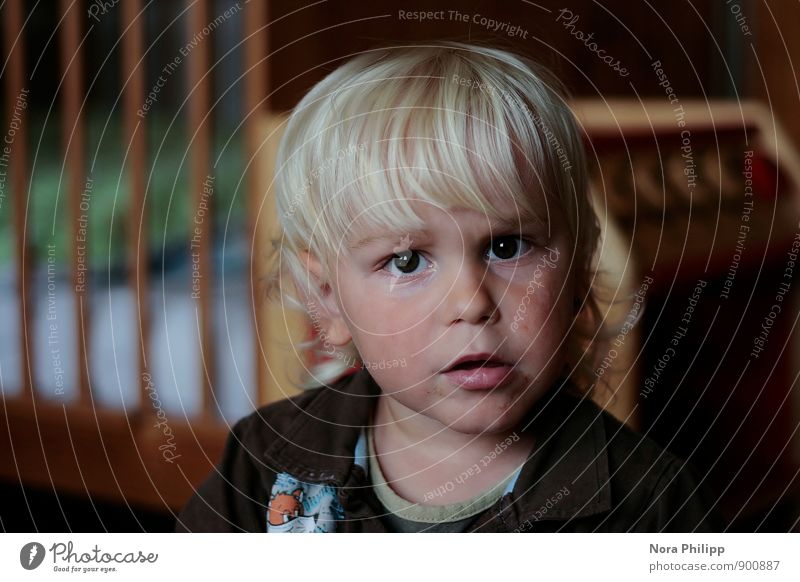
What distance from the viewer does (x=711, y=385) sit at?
0.84 m

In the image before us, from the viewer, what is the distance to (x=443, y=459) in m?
0.51

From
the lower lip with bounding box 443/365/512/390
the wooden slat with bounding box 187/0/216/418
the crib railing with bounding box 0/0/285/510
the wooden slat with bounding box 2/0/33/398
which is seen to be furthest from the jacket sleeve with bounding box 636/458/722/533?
the wooden slat with bounding box 2/0/33/398

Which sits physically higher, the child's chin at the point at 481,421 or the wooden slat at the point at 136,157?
the wooden slat at the point at 136,157

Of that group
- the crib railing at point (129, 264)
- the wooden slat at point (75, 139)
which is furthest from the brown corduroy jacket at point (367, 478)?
the wooden slat at point (75, 139)

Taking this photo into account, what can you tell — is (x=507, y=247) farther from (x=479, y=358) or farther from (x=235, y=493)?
(x=235, y=493)

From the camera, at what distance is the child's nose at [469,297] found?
46cm

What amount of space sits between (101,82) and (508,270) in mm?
450

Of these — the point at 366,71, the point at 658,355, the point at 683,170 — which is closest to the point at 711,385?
the point at 658,355

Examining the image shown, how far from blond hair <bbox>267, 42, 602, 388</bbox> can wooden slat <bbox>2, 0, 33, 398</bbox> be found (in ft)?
1.05
